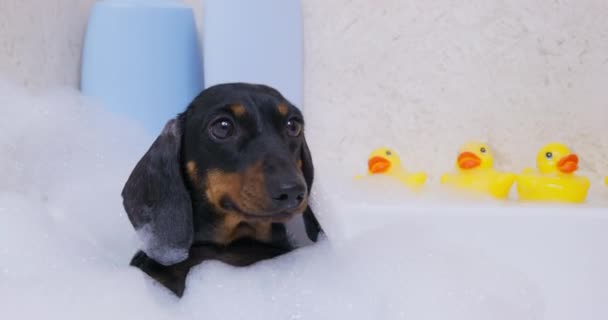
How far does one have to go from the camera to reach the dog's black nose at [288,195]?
3.18ft

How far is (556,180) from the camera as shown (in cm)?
143

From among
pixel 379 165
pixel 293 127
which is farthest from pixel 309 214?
pixel 379 165

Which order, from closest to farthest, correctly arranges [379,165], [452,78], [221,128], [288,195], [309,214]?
[288,195], [221,128], [309,214], [379,165], [452,78]

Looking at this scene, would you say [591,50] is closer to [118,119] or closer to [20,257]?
[118,119]

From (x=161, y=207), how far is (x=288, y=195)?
225mm

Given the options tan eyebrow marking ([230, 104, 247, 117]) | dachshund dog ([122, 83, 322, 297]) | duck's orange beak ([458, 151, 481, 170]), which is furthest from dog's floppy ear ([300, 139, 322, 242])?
duck's orange beak ([458, 151, 481, 170])

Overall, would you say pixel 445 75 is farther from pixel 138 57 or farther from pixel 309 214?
pixel 138 57

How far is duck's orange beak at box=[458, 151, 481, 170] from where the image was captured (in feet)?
4.93

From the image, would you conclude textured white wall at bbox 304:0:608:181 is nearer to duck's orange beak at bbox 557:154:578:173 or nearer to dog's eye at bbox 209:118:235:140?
duck's orange beak at bbox 557:154:578:173

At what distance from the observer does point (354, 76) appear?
1.71 m

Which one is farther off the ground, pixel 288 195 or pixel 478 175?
pixel 288 195

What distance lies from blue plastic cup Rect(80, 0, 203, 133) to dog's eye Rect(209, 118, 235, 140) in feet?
1.91

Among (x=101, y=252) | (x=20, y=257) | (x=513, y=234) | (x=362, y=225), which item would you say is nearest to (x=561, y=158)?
(x=513, y=234)

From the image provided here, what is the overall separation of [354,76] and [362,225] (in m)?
0.45
